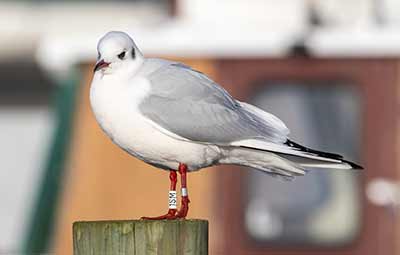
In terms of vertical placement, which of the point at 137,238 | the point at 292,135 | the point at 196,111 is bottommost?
the point at 137,238

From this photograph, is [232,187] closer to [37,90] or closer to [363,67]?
[363,67]

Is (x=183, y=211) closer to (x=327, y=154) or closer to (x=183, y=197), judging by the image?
(x=183, y=197)

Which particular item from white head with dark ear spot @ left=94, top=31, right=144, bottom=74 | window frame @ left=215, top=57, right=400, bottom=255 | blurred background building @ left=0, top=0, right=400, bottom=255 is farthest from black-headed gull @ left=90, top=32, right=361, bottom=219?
window frame @ left=215, top=57, right=400, bottom=255

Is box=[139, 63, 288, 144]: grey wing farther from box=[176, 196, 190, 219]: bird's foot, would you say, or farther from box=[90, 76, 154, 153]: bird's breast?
box=[176, 196, 190, 219]: bird's foot

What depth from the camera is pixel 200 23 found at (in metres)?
8.61

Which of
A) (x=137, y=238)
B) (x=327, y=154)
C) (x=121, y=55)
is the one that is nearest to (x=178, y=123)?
(x=121, y=55)

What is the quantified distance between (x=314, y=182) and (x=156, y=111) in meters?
4.32

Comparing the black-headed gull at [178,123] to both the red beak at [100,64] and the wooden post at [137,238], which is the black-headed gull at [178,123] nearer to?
the red beak at [100,64]

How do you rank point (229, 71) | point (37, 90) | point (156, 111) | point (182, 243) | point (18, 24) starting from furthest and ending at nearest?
point (37, 90), point (18, 24), point (229, 71), point (156, 111), point (182, 243)

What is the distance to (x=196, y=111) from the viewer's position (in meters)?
4.21

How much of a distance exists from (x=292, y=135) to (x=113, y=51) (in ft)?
13.2

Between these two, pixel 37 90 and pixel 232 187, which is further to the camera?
pixel 37 90

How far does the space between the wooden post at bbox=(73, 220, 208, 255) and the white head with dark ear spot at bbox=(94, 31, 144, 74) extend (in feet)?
1.39

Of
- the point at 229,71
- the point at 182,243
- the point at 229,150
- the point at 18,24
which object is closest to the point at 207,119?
the point at 229,150
